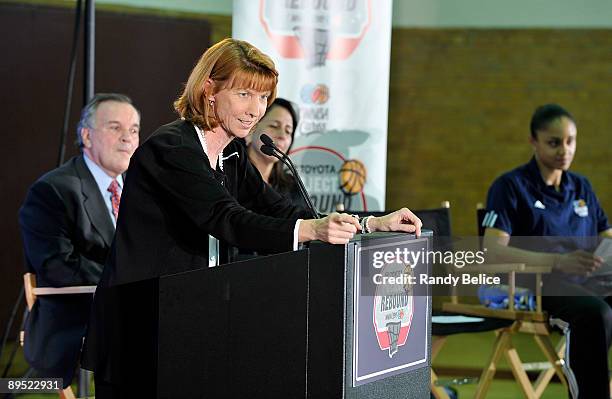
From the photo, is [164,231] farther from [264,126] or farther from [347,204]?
[347,204]

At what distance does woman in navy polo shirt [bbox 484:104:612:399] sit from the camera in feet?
13.4

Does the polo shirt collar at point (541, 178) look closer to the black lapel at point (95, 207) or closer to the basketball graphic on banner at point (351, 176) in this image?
the basketball graphic on banner at point (351, 176)

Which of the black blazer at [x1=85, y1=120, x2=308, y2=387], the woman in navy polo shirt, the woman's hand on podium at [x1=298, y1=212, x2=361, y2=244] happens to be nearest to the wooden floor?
the woman in navy polo shirt

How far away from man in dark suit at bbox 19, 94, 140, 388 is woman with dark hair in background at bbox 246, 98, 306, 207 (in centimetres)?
54

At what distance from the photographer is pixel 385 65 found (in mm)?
4652

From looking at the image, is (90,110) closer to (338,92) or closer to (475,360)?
(338,92)

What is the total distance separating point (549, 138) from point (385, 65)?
87 centimetres

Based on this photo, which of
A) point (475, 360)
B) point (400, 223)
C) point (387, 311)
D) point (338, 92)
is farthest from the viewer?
point (475, 360)

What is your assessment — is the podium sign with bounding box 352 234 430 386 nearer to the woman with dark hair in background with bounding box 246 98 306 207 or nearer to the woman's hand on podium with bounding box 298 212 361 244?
the woman's hand on podium with bounding box 298 212 361 244

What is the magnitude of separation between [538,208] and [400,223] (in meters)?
2.47

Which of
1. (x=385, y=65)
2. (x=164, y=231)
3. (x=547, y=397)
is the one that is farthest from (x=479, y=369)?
(x=164, y=231)

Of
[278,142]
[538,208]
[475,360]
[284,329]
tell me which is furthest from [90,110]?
[475,360]

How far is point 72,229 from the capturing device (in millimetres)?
3734

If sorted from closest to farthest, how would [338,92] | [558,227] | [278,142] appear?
[278,142] < [558,227] < [338,92]
